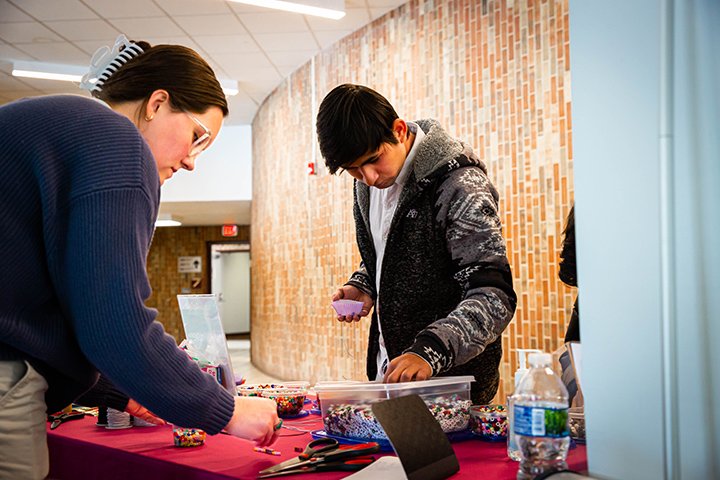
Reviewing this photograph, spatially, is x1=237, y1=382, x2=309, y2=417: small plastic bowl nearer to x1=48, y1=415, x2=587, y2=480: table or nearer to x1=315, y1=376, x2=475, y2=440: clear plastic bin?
x1=48, y1=415, x2=587, y2=480: table

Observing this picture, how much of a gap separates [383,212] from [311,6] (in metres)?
4.49

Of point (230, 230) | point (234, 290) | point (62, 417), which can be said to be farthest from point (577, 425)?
point (234, 290)

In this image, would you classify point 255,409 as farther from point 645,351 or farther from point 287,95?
point 287,95

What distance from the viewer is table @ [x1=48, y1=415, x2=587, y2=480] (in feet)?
4.29

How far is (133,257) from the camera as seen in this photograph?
3.62ft

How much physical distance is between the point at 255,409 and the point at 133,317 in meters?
0.36

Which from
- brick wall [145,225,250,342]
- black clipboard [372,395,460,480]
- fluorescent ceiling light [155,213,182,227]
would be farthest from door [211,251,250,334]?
black clipboard [372,395,460,480]

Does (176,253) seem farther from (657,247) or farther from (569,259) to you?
(657,247)

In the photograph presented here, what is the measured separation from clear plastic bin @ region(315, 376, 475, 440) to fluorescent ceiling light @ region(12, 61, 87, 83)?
761 centimetres

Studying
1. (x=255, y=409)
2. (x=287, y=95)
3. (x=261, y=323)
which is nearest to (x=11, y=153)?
(x=255, y=409)

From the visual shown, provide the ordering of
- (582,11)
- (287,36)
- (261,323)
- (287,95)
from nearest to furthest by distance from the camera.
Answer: (582,11)
(287,36)
(287,95)
(261,323)

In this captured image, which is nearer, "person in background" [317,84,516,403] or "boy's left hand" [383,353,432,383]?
"boy's left hand" [383,353,432,383]

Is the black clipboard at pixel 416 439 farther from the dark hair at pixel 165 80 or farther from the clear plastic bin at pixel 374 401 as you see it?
the dark hair at pixel 165 80

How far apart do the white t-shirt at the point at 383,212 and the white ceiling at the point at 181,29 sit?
4611mm
